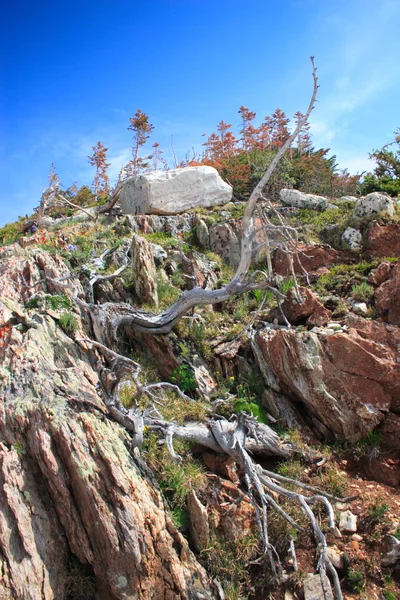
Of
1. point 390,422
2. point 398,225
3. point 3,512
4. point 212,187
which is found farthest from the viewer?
point 212,187

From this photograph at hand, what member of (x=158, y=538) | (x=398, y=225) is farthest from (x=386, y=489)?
(x=398, y=225)

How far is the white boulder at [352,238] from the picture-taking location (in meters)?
11.1

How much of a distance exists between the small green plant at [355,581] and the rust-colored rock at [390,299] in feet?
13.9

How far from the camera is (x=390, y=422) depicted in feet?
21.8

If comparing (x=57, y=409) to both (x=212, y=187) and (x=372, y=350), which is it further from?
(x=212, y=187)

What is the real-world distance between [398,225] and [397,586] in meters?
8.23

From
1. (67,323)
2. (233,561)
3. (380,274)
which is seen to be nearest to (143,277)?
(67,323)

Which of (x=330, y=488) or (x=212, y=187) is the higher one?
(x=212, y=187)

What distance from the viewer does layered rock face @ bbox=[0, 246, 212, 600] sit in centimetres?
468

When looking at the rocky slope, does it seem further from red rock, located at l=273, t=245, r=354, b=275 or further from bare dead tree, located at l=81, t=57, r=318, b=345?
bare dead tree, located at l=81, t=57, r=318, b=345

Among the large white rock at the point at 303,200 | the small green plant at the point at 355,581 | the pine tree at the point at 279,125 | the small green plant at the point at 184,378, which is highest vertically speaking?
the pine tree at the point at 279,125

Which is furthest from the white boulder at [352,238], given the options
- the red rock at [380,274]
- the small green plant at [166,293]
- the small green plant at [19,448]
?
the small green plant at [19,448]

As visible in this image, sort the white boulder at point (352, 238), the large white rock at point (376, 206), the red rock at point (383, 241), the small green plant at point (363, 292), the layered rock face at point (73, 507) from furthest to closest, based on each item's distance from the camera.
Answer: the large white rock at point (376, 206) < the white boulder at point (352, 238) < the red rock at point (383, 241) < the small green plant at point (363, 292) < the layered rock face at point (73, 507)

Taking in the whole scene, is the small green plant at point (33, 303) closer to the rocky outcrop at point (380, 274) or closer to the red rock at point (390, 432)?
the red rock at point (390, 432)
